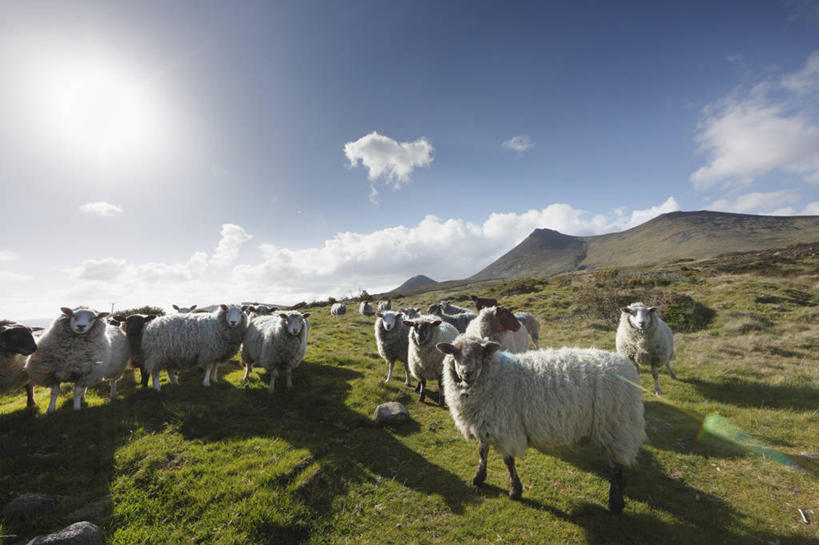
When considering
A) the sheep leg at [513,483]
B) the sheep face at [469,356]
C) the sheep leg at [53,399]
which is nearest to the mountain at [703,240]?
the sheep face at [469,356]

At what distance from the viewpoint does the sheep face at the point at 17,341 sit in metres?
7.65

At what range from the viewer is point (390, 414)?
27.3 ft

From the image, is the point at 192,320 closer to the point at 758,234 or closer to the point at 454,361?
the point at 454,361

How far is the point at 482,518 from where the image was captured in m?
5.00

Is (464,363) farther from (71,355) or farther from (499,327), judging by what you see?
(71,355)

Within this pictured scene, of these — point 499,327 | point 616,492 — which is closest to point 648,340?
point 499,327

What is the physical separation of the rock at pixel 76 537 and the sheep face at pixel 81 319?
590cm

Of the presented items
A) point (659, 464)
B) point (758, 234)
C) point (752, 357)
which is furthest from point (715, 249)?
point (659, 464)

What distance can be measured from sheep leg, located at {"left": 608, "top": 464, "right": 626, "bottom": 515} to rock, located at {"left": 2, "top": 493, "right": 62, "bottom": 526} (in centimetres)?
897

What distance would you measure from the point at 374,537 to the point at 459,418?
7.58 ft

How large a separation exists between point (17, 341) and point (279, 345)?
6.15 metres

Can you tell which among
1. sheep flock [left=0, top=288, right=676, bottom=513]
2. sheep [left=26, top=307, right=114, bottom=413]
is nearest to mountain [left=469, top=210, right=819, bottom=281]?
sheep flock [left=0, top=288, right=676, bottom=513]

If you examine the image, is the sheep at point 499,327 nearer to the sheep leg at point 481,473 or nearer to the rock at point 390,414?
the rock at point 390,414

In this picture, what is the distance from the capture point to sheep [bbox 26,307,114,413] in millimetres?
7754
